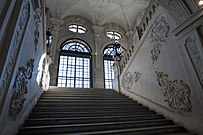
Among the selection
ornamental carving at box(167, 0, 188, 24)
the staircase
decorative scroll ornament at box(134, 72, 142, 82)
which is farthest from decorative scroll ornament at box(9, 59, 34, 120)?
decorative scroll ornament at box(134, 72, 142, 82)

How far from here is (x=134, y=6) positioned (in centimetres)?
1288

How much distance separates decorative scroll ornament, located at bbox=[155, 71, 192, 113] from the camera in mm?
3127

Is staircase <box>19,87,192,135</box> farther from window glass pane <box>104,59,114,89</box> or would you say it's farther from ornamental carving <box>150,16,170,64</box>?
window glass pane <box>104,59,114,89</box>

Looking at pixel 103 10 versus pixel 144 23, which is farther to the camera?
pixel 103 10

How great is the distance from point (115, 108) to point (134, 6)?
1167cm

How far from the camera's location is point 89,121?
314 cm

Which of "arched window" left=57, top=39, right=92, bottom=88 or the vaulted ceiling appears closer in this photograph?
"arched window" left=57, top=39, right=92, bottom=88

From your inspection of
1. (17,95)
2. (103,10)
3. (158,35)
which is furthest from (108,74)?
(17,95)

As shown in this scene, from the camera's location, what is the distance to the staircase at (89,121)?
2637 mm

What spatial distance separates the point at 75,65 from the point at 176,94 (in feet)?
30.0

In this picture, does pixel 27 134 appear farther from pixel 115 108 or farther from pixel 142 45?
pixel 142 45

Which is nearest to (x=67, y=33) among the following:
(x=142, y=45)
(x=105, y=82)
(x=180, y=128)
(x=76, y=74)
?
(x=76, y=74)

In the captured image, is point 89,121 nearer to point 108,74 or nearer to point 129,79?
point 129,79

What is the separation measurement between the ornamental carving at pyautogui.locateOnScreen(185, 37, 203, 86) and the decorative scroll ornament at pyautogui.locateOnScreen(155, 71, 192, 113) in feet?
1.67
